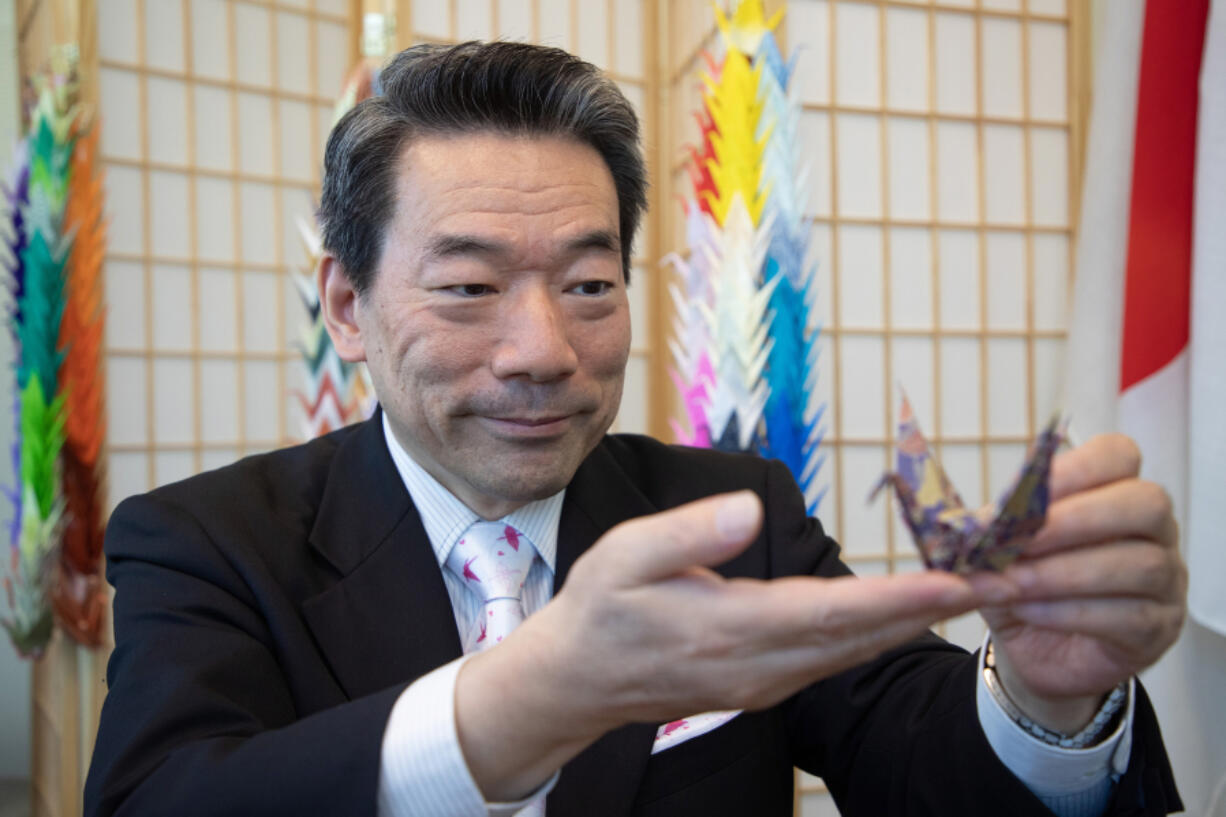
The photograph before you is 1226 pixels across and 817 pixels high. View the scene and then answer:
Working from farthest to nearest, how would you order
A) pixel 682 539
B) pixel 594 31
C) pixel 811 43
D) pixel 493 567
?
pixel 594 31 → pixel 811 43 → pixel 493 567 → pixel 682 539

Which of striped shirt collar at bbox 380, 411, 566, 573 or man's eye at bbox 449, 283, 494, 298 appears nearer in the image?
man's eye at bbox 449, 283, 494, 298

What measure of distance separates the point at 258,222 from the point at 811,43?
1537mm

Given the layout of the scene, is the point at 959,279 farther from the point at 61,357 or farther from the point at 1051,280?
the point at 61,357

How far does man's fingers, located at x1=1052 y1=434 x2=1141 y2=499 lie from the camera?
66 centimetres

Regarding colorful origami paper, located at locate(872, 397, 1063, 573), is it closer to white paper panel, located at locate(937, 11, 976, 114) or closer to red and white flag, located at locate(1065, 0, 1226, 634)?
red and white flag, located at locate(1065, 0, 1226, 634)

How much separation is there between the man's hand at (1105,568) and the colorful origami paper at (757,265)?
3.69ft

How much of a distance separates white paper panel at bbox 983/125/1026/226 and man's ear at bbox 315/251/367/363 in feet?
4.93

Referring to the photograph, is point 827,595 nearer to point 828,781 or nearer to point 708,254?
point 828,781

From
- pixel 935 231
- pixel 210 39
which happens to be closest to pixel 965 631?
pixel 935 231

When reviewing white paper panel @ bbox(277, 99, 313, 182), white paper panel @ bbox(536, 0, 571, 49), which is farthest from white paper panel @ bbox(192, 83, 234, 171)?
white paper panel @ bbox(536, 0, 571, 49)

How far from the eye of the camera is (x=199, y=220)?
265 centimetres

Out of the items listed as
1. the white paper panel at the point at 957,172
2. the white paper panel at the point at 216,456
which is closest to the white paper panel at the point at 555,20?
the white paper panel at the point at 957,172

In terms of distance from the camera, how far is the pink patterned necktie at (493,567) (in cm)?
112

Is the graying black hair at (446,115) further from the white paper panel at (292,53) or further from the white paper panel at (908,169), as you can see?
the white paper panel at (292,53)
